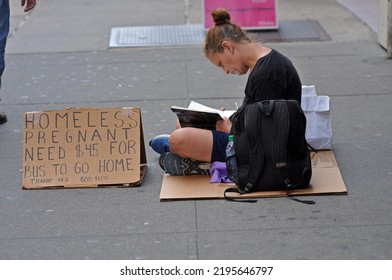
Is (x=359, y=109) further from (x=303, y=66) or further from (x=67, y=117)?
(x=67, y=117)

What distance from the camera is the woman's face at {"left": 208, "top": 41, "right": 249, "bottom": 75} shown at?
5473 mm

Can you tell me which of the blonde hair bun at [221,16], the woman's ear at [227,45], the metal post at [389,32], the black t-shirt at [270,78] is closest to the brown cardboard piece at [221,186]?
the black t-shirt at [270,78]

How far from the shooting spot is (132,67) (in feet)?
29.8

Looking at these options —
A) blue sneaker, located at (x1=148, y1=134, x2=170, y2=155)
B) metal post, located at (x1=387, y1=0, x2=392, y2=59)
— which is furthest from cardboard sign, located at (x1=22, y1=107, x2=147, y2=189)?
metal post, located at (x1=387, y1=0, x2=392, y2=59)

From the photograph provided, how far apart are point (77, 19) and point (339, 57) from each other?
4.00 meters

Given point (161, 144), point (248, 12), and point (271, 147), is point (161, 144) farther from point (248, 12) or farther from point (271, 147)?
point (248, 12)

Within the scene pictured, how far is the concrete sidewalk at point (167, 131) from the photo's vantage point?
4.69m

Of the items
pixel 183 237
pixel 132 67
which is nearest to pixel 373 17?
pixel 132 67

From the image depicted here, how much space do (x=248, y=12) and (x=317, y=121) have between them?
4.45 m

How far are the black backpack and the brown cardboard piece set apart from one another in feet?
0.31

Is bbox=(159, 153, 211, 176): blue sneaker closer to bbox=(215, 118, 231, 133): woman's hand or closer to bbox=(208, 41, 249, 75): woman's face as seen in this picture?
bbox=(215, 118, 231, 133): woman's hand

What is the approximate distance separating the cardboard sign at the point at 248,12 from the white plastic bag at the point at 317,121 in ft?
14.0

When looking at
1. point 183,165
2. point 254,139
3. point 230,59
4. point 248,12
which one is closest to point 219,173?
point 183,165

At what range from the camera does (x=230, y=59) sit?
18.0 feet
